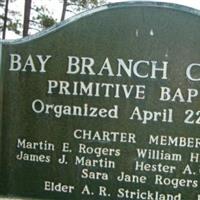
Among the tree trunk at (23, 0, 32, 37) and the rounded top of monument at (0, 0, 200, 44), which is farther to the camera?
the tree trunk at (23, 0, 32, 37)

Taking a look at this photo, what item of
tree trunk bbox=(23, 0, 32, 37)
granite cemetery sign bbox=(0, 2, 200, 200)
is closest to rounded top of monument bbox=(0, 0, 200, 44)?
granite cemetery sign bbox=(0, 2, 200, 200)

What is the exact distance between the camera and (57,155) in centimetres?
339

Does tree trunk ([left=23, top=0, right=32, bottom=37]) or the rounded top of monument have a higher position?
tree trunk ([left=23, top=0, right=32, bottom=37])

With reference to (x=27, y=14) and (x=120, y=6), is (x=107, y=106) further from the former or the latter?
(x=27, y=14)

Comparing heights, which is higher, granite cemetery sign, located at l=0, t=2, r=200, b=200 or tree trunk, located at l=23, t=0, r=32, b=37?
tree trunk, located at l=23, t=0, r=32, b=37

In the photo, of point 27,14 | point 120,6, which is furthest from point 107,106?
point 27,14

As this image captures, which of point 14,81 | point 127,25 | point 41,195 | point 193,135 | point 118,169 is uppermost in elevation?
point 127,25

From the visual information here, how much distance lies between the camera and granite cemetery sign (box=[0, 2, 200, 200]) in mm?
3260

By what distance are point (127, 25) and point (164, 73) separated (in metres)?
0.35

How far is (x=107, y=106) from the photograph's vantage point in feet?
10.9

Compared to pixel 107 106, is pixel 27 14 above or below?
above

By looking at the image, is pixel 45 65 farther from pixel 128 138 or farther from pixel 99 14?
pixel 128 138

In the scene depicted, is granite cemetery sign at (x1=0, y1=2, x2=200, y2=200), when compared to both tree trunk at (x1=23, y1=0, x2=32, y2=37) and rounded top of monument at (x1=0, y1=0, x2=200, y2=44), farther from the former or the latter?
tree trunk at (x1=23, y1=0, x2=32, y2=37)

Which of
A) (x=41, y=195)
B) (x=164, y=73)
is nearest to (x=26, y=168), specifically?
(x=41, y=195)
